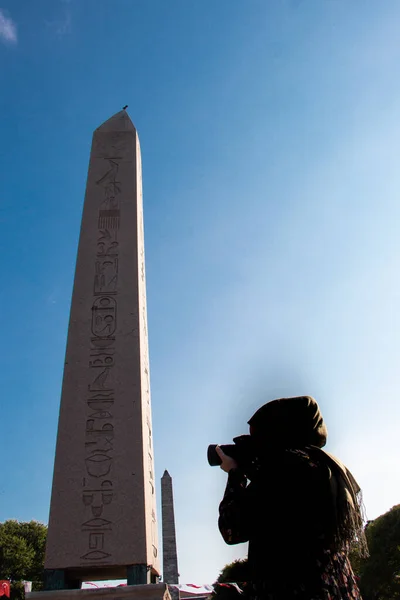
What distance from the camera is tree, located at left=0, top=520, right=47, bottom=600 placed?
28.8 m

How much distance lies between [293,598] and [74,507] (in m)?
3.59

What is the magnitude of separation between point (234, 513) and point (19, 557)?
32.4 metres

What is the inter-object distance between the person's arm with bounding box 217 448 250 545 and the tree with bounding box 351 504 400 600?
18239 millimetres

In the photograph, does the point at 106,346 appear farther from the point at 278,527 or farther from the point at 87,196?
the point at 278,527

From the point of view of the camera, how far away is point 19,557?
95.5ft

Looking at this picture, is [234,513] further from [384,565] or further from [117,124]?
[384,565]

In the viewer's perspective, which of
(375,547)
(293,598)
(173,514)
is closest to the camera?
(293,598)

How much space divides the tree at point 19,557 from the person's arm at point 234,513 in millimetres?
31245

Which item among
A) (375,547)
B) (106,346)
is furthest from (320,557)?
(375,547)

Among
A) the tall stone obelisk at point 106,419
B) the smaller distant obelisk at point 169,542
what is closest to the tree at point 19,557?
the smaller distant obelisk at point 169,542

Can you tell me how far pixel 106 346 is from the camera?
555 cm

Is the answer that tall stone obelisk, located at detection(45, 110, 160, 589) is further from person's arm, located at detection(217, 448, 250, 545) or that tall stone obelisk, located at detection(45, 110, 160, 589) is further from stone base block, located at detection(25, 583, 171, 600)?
person's arm, located at detection(217, 448, 250, 545)

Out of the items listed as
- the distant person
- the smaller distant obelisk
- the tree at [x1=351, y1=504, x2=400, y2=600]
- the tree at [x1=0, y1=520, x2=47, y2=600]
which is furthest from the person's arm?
the tree at [x1=0, y1=520, x2=47, y2=600]

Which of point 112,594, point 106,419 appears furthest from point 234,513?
point 106,419
